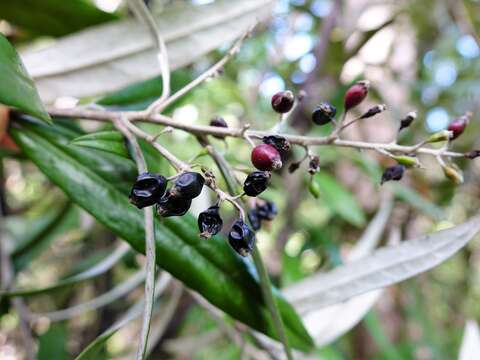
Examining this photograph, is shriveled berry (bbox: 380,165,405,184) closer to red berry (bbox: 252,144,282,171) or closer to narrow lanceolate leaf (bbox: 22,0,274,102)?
red berry (bbox: 252,144,282,171)

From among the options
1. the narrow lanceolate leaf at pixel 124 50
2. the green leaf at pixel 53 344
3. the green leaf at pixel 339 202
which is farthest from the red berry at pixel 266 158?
the green leaf at pixel 53 344

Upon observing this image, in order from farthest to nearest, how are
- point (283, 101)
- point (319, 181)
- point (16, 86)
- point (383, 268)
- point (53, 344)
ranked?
point (319, 181) < point (53, 344) < point (383, 268) < point (283, 101) < point (16, 86)

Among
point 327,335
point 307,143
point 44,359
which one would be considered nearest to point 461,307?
point 327,335

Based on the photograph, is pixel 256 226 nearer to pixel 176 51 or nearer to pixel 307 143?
pixel 307 143

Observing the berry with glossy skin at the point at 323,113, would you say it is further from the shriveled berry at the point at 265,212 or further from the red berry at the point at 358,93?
the shriveled berry at the point at 265,212

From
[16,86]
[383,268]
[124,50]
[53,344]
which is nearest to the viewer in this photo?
[16,86]

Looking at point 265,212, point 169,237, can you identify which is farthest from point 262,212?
point 169,237

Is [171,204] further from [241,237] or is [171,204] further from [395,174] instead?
[395,174]

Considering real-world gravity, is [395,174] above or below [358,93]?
below
